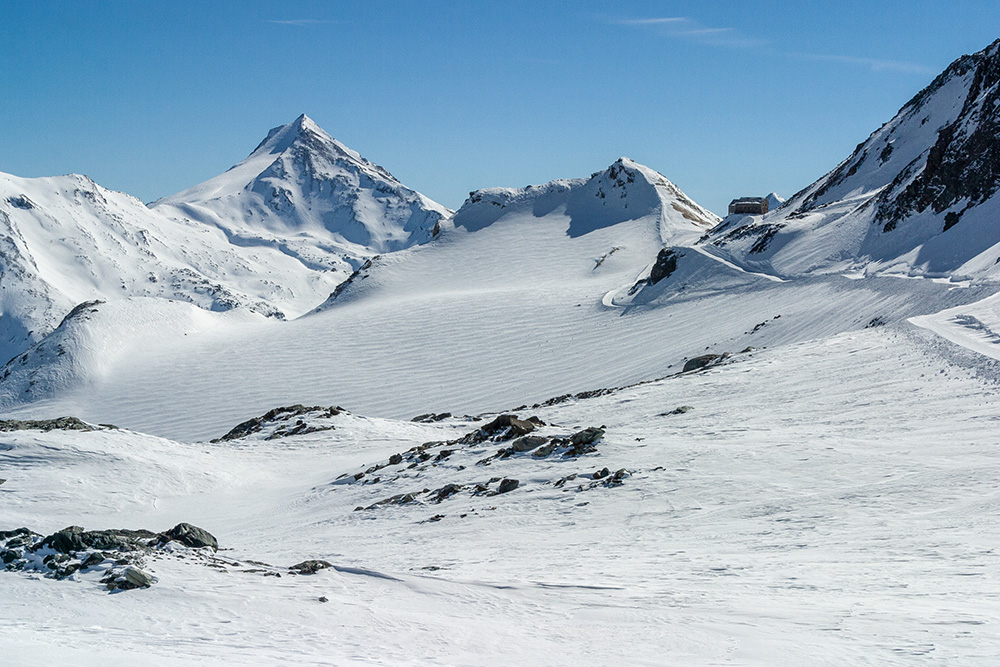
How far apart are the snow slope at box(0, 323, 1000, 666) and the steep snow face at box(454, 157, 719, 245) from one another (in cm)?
4981

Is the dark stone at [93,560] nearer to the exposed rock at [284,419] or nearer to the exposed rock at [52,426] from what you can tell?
the exposed rock at [52,426]

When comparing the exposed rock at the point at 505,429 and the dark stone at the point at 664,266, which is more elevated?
the dark stone at the point at 664,266

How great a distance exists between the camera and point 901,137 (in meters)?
50.1

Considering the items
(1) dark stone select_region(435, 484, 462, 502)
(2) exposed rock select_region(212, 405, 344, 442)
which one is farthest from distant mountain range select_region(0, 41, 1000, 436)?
(1) dark stone select_region(435, 484, 462, 502)

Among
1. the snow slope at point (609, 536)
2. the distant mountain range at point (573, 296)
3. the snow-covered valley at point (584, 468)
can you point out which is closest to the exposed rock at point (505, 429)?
the snow-covered valley at point (584, 468)

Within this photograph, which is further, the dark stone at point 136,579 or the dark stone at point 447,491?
the dark stone at point 447,491

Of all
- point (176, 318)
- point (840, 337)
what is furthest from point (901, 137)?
point (176, 318)

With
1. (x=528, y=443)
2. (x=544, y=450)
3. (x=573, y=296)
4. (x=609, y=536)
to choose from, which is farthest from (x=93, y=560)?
(x=573, y=296)

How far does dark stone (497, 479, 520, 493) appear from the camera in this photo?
15688mm

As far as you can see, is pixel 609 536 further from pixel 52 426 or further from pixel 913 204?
pixel 913 204

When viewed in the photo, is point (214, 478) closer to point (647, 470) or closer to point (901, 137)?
point (647, 470)

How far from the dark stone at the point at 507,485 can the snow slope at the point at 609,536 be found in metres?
0.19

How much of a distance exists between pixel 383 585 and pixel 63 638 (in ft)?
11.6

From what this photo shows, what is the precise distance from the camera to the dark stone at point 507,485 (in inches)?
618
